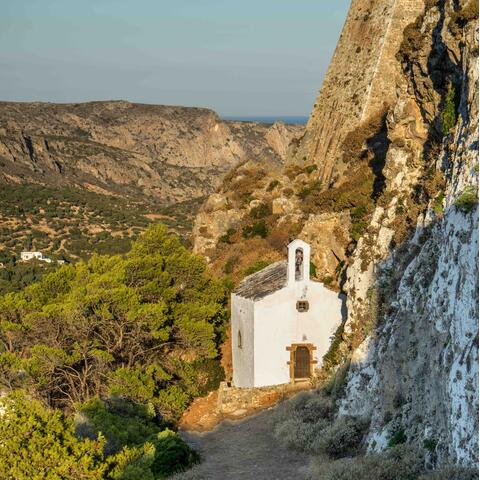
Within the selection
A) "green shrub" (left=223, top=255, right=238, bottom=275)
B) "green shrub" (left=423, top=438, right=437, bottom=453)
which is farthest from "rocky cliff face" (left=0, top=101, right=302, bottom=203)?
"green shrub" (left=423, top=438, right=437, bottom=453)

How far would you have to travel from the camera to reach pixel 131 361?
2841 centimetres

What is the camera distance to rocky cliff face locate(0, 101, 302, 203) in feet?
367

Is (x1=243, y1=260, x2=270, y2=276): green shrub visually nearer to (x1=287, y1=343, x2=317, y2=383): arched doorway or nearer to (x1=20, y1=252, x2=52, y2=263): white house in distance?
(x1=287, y1=343, x2=317, y2=383): arched doorway

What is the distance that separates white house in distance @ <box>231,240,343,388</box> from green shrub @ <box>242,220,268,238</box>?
499 inches

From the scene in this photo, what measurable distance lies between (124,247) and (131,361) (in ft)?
129

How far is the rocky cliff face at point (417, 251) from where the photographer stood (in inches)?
554

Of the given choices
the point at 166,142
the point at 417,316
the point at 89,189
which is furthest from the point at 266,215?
the point at 166,142

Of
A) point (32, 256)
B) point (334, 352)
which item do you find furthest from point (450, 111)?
point (32, 256)

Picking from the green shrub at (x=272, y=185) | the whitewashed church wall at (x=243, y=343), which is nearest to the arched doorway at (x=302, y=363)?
the whitewashed church wall at (x=243, y=343)

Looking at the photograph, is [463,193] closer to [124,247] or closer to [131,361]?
[131,361]

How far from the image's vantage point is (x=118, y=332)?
92.9 ft

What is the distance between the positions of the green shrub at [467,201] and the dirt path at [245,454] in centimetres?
788

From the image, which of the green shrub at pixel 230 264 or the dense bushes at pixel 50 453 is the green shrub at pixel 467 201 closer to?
the dense bushes at pixel 50 453

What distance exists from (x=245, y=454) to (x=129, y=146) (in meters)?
129
